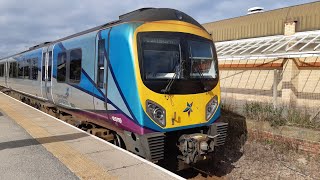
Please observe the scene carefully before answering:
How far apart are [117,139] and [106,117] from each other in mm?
580

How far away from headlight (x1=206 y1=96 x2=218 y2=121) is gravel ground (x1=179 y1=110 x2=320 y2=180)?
0.92 m

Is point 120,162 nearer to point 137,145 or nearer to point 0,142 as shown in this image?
point 137,145

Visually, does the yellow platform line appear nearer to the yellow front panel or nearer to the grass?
the yellow front panel

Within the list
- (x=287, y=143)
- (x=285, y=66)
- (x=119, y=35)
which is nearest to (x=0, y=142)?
(x=119, y=35)

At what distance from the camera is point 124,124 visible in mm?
6324

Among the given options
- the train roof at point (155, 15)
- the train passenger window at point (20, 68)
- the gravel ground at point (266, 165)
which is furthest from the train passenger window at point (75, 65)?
the train passenger window at point (20, 68)

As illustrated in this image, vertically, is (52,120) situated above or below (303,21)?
below

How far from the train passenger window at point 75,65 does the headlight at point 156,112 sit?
116 inches

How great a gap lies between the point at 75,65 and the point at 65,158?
328cm

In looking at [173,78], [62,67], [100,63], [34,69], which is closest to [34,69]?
[34,69]

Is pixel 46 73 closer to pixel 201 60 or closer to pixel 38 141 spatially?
pixel 38 141

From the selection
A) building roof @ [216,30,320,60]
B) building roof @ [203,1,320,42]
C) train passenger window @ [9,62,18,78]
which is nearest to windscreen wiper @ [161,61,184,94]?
building roof @ [216,30,320,60]

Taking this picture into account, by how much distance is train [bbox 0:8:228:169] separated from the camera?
5.97m

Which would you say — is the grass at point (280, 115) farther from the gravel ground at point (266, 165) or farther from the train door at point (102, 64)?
the train door at point (102, 64)
